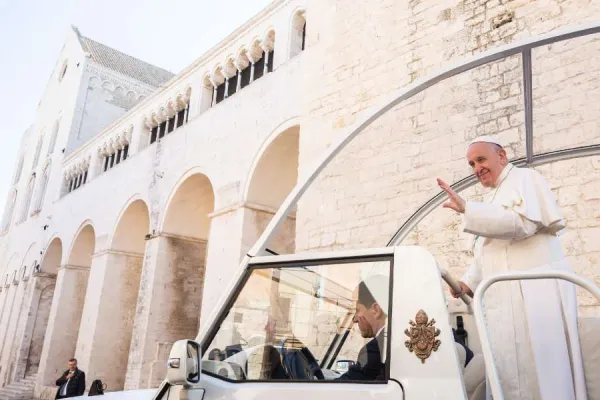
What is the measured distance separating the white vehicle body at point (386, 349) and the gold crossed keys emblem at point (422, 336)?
0.01 m

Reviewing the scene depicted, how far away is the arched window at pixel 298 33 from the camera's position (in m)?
9.77

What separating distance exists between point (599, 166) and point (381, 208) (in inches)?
87.6

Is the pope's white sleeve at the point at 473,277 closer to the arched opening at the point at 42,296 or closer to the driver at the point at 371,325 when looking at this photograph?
the driver at the point at 371,325

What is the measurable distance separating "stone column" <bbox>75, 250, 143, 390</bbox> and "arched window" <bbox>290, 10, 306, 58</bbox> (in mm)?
8686

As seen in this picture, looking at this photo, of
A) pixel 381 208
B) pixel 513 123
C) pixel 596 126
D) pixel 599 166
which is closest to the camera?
pixel 596 126

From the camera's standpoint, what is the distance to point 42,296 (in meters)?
19.2

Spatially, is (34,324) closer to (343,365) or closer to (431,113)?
(431,113)

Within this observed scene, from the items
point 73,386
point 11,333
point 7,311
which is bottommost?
point 73,386

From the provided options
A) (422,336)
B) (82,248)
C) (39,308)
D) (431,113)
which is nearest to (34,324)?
(39,308)

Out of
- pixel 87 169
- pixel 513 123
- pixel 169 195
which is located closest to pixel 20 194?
pixel 87 169

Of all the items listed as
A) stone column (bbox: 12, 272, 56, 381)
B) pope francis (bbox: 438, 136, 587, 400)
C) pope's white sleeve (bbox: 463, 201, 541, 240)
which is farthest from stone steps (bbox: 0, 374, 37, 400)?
pope's white sleeve (bbox: 463, 201, 541, 240)

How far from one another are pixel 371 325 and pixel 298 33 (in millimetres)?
9115

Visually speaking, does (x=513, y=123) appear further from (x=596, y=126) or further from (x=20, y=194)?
(x=20, y=194)

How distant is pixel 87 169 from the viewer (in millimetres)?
18750
